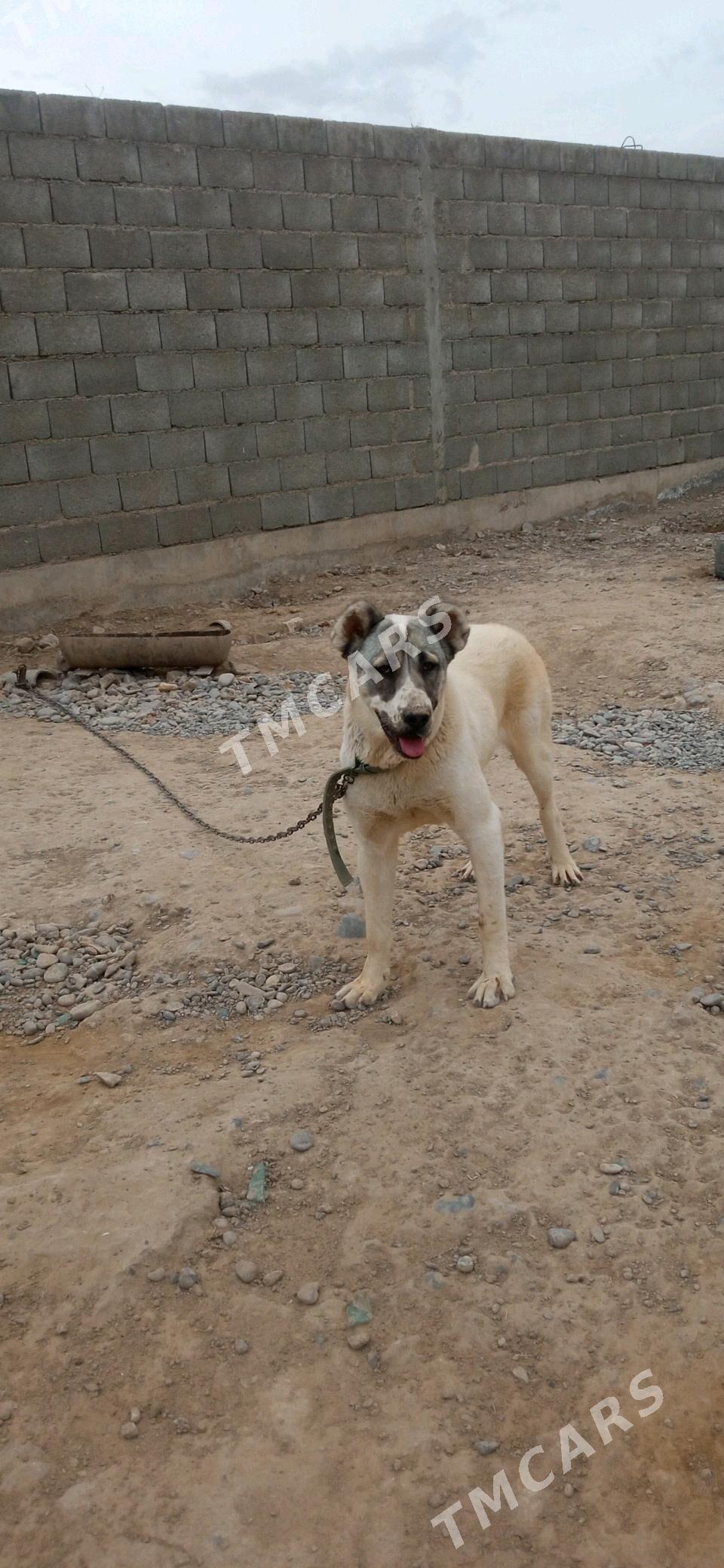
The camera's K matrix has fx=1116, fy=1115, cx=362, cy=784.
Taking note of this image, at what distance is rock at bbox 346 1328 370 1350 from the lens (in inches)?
88.8

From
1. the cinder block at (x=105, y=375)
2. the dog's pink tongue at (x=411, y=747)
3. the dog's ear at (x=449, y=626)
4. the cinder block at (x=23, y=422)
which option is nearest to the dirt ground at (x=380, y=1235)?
the dog's pink tongue at (x=411, y=747)

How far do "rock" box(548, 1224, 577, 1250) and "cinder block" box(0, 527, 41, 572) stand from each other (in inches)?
263

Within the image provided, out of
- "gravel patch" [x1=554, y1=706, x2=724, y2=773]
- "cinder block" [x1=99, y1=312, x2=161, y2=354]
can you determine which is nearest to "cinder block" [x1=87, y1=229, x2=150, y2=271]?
"cinder block" [x1=99, y1=312, x2=161, y2=354]

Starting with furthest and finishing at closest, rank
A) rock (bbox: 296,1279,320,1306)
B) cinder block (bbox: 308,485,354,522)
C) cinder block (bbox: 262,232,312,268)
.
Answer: cinder block (bbox: 308,485,354,522), cinder block (bbox: 262,232,312,268), rock (bbox: 296,1279,320,1306)

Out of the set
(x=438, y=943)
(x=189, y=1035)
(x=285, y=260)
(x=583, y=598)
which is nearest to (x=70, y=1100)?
(x=189, y=1035)

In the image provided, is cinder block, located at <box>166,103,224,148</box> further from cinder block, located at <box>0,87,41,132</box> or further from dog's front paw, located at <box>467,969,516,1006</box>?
dog's front paw, located at <box>467,969,516,1006</box>

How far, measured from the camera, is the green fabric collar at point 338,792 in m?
3.13

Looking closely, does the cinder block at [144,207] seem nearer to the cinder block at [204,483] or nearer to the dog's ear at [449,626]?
the cinder block at [204,483]

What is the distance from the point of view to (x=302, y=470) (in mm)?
9344

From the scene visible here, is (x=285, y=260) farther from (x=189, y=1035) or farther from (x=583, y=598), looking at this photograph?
(x=189, y=1035)

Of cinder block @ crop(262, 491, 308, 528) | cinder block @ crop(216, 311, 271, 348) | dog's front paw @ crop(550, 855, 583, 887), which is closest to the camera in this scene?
dog's front paw @ crop(550, 855, 583, 887)

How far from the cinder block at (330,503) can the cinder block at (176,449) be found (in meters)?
1.15

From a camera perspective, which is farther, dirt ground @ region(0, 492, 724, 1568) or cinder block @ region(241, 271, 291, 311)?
cinder block @ region(241, 271, 291, 311)

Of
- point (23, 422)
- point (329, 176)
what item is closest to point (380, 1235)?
point (23, 422)
